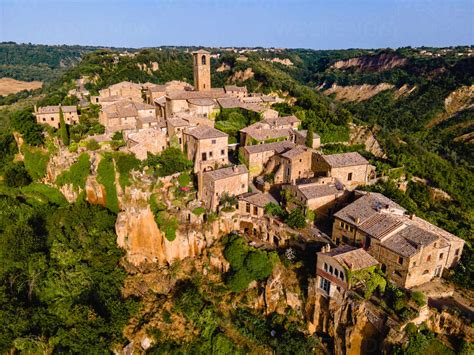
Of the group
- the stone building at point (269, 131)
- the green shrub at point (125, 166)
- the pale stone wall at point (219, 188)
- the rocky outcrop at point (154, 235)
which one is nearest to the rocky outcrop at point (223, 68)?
the stone building at point (269, 131)

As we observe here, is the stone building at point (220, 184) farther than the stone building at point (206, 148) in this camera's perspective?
No

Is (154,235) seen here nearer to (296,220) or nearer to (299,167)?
(296,220)

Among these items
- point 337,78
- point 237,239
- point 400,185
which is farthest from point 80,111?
point 337,78

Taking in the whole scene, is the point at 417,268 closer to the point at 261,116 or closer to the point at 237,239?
the point at 237,239

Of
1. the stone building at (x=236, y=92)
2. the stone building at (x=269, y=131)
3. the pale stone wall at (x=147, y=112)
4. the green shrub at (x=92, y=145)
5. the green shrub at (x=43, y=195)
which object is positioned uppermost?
the stone building at (x=236, y=92)

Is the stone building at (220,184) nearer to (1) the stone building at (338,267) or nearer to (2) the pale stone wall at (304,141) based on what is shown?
(2) the pale stone wall at (304,141)

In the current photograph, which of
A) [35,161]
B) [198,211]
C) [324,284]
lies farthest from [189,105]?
[324,284]

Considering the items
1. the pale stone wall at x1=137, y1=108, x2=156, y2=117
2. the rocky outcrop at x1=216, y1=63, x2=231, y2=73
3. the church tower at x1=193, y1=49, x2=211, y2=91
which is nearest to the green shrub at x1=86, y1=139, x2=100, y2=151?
the pale stone wall at x1=137, y1=108, x2=156, y2=117
